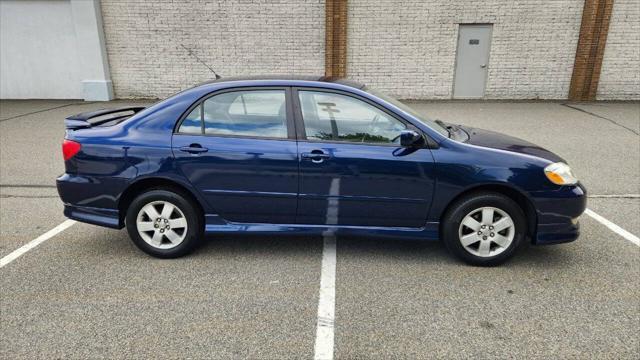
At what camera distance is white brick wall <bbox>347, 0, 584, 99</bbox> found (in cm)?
1241

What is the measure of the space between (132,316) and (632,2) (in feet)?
46.9

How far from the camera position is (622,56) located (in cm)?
1259

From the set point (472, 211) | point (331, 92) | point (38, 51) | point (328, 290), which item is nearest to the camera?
point (328, 290)

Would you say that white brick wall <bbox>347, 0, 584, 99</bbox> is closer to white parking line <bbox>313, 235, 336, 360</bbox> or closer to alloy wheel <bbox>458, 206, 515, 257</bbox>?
white parking line <bbox>313, 235, 336, 360</bbox>

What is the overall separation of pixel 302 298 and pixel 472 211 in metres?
1.58

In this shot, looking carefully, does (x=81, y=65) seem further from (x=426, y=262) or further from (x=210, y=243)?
(x=426, y=262)

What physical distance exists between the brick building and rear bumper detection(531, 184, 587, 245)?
9841mm

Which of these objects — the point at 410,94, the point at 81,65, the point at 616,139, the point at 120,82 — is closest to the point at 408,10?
the point at 410,94

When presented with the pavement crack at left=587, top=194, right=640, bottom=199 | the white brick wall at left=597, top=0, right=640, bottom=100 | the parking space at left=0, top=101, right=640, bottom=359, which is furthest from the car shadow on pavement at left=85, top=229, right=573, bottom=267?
the white brick wall at left=597, top=0, right=640, bottom=100

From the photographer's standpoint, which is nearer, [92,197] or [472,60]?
[92,197]

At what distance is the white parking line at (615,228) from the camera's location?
4414 mm

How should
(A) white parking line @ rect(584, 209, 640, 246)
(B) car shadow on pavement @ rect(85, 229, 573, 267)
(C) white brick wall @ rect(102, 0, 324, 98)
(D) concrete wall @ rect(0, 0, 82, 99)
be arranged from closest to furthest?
(B) car shadow on pavement @ rect(85, 229, 573, 267) → (A) white parking line @ rect(584, 209, 640, 246) → (C) white brick wall @ rect(102, 0, 324, 98) → (D) concrete wall @ rect(0, 0, 82, 99)

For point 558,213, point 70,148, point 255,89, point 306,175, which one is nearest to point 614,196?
point 558,213

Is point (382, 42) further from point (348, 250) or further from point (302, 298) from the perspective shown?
point (302, 298)
